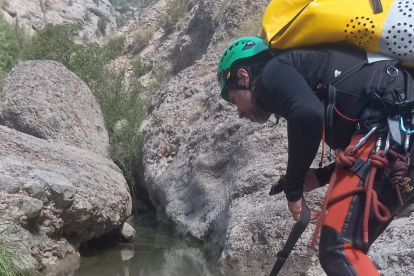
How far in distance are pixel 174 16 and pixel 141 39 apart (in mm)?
1534

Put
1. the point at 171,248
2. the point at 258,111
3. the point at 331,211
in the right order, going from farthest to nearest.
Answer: the point at 171,248, the point at 258,111, the point at 331,211

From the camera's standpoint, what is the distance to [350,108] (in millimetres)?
2189

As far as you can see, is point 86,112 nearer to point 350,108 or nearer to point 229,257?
point 229,257

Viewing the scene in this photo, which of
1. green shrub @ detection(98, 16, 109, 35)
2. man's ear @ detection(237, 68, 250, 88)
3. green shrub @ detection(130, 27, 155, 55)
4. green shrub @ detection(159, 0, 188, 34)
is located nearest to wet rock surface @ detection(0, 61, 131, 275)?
man's ear @ detection(237, 68, 250, 88)

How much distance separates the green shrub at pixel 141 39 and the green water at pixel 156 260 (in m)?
12.9

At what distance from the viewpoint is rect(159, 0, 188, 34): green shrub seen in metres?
18.8

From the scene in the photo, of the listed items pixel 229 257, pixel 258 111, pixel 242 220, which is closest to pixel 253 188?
pixel 242 220

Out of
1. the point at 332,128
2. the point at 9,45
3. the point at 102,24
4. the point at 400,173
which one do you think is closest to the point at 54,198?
the point at 332,128

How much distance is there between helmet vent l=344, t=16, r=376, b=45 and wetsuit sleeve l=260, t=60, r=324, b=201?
257mm

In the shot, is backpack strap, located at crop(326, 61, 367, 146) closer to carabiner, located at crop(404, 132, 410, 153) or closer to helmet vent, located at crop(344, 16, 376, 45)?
helmet vent, located at crop(344, 16, 376, 45)

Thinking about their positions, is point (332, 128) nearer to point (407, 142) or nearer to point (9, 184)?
point (407, 142)

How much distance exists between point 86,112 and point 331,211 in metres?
8.36

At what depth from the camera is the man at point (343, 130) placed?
2068 mm

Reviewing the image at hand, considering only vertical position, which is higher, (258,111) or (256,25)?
(258,111)
